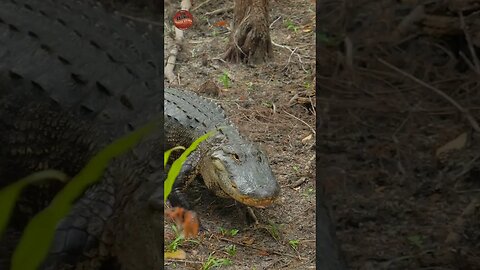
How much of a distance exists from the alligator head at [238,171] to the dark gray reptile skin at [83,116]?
0.35 meters

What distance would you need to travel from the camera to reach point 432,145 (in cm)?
219

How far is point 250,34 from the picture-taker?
1926mm

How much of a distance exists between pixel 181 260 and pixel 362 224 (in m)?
0.55

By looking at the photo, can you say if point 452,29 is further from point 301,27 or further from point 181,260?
point 181,260

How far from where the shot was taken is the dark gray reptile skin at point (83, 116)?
126 cm

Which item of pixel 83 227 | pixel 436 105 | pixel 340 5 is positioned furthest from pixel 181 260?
pixel 340 5

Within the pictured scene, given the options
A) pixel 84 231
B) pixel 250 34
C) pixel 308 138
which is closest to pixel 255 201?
pixel 308 138

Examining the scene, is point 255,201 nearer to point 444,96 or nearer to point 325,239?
point 325,239

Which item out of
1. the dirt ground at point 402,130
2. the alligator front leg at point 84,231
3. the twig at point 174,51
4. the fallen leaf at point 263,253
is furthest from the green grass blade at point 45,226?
the twig at point 174,51

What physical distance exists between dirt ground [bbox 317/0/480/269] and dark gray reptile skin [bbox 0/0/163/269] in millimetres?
629

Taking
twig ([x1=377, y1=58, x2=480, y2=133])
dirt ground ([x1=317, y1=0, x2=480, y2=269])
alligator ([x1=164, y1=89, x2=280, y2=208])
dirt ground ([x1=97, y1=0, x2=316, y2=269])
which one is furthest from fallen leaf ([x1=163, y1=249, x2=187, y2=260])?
twig ([x1=377, y1=58, x2=480, y2=133])

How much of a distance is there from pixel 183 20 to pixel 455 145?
93 centimetres

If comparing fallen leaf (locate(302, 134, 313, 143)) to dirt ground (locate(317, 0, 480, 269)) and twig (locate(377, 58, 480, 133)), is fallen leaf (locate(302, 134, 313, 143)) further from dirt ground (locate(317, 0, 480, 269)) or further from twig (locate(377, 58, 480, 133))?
twig (locate(377, 58, 480, 133))

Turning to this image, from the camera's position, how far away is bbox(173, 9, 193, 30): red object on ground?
1.90 m
